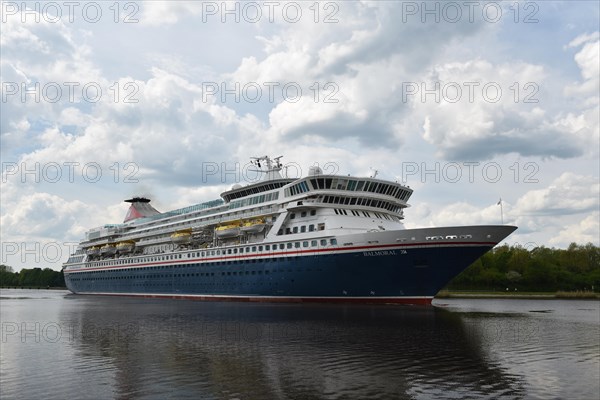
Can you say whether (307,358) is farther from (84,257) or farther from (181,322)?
(84,257)

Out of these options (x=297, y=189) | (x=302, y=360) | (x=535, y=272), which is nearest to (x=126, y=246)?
(x=297, y=189)

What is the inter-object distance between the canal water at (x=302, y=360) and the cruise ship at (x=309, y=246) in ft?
38.3

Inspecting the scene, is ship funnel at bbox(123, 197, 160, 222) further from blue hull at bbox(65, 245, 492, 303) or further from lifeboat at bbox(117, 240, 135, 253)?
blue hull at bbox(65, 245, 492, 303)

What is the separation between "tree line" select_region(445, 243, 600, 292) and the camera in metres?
108

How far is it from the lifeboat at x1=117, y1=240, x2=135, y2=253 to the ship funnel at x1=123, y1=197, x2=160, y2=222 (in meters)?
11.7

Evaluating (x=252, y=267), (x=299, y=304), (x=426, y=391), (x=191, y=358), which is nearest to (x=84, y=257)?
(x=252, y=267)

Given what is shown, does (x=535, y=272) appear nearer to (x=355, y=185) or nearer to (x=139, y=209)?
(x=355, y=185)

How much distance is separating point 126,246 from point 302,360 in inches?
2999

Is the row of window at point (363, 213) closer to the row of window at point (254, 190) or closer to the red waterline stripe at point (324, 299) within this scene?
the red waterline stripe at point (324, 299)

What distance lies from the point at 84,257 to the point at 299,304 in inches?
2799

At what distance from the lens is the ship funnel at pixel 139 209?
103m

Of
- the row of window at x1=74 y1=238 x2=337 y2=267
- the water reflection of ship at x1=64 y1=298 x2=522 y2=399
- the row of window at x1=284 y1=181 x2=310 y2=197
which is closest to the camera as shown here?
the water reflection of ship at x1=64 y1=298 x2=522 y2=399

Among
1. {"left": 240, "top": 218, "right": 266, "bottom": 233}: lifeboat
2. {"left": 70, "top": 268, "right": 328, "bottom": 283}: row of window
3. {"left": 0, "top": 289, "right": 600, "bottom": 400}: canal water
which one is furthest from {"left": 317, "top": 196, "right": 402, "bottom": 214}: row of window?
{"left": 0, "top": 289, "right": 600, "bottom": 400}: canal water

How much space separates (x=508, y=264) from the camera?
386 ft
